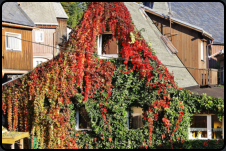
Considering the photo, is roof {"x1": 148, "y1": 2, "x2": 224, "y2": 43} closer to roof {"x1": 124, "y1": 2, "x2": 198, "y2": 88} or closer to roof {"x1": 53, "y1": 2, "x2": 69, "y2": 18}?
roof {"x1": 124, "y1": 2, "x2": 198, "y2": 88}

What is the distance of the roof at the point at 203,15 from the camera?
76.3 feet

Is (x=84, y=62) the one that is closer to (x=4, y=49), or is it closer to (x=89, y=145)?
(x=89, y=145)

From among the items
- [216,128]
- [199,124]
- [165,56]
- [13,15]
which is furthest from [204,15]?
[13,15]

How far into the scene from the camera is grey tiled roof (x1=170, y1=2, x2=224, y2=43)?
917 inches

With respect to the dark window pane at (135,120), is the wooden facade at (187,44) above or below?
above

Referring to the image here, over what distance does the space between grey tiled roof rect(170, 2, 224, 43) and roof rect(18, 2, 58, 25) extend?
13.0 meters

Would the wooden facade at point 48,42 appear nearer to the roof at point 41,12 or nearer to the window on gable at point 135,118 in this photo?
the roof at point 41,12

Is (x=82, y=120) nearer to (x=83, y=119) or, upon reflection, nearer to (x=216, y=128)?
(x=83, y=119)

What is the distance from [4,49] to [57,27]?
12.5 metres

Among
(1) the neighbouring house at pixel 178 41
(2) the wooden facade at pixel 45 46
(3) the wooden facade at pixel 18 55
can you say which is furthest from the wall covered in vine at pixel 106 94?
(2) the wooden facade at pixel 45 46

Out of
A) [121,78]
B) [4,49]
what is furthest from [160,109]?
[4,49]

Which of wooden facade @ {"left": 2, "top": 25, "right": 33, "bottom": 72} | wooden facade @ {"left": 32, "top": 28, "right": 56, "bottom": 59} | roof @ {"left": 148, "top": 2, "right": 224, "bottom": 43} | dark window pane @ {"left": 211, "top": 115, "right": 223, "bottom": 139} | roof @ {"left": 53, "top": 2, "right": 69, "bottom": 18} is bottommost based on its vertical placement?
dark window pane @ {"left": 211, "top": 115, "right": 223, "bottom": 139}

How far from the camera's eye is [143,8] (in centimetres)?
1770

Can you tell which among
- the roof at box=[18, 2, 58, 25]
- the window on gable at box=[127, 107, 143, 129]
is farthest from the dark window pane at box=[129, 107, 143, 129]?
the roof at box=[18, 2, 58, 25]
